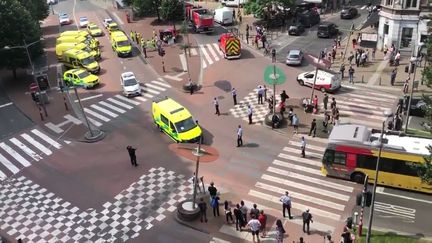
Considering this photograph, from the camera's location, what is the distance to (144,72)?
5194cm

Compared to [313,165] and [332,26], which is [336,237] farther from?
[332,26]

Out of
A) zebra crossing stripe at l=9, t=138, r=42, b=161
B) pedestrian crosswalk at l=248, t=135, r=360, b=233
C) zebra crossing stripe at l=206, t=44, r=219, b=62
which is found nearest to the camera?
pedestrian crosswalk at l=248, t=135, r=360, b=233

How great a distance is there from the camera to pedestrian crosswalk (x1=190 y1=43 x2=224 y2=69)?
177ft

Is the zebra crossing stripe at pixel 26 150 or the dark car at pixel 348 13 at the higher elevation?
the dark car at pixel 348 13

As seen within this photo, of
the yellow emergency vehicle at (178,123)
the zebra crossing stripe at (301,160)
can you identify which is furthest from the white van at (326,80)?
the yellow emergency vehicle at (178,123)

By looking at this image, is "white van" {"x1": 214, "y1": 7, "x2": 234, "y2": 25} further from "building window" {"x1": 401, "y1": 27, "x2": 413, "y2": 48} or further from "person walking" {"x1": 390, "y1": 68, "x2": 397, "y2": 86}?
"person walking" {"x1": 390, "y1": 68, "x2": 397, "y2": 86}

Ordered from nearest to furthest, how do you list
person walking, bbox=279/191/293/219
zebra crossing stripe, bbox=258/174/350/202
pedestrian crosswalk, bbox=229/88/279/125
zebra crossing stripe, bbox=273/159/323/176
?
1. person walking, bbox=279/191/293/219
2. zebra crossing stripe, bbox=258/174/350/202
3. zebra crossing stripe, bbox=273/159/323/176
4. pedestrian crosswalk, bbox=229/88/279/125

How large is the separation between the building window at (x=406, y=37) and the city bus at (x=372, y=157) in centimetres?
2494

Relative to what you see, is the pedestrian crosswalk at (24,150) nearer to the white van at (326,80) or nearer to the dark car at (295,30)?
the white van at (326,80)

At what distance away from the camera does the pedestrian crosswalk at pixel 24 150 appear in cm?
3455

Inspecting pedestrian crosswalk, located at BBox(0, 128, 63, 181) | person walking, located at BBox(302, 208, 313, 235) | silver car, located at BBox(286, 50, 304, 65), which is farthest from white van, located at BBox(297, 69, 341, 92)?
pedestrian crosswalk, located at BBox(0, 128, 63, 181)

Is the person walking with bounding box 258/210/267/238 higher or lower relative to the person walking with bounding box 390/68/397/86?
lower

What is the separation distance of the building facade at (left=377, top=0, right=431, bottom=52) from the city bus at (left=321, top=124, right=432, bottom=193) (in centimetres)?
2431

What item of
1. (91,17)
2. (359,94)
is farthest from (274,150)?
(91,17)
